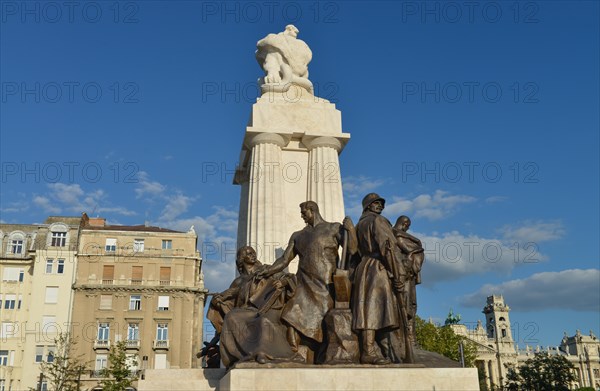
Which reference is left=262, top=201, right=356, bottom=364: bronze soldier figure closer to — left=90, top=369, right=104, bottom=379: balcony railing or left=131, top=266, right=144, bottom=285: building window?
left=90, top=369, right=104, bottom=379: balcony railing

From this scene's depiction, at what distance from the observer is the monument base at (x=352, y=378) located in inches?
383

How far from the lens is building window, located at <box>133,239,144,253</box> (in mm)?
50200

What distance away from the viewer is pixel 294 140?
17656 millimetres

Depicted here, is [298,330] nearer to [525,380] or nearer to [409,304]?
[409,304]

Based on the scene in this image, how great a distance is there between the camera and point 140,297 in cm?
4869

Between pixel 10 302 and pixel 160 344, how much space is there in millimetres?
11955

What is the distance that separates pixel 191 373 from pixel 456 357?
4368cm

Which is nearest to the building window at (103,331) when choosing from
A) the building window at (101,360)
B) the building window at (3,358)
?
the building window at (101,360)

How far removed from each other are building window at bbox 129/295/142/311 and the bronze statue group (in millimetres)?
38289

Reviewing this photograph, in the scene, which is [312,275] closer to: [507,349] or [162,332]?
[162,332]

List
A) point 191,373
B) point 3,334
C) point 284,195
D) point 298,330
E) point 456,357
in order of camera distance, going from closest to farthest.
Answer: point 298,330, point 191,373, point 284,195, point 3,334, point 456,357

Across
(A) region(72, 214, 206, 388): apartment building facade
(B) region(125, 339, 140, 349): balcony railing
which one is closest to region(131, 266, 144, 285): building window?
(A) region(72, 214, 206, 388): apartment building facade

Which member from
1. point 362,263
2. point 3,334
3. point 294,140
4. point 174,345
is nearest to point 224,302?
point 362,263

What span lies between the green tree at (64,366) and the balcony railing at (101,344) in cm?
142
